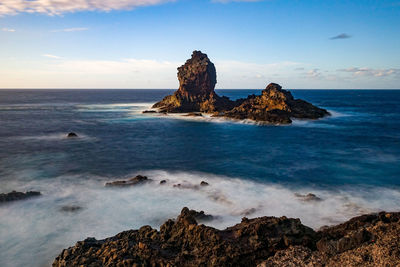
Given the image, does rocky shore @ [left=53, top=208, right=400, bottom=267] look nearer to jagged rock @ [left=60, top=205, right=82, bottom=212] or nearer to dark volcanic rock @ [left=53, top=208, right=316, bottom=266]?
dark volcanic rock @ [left=53, top=208, right=316, bottom=266]

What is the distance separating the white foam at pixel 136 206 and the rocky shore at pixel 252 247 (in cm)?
427

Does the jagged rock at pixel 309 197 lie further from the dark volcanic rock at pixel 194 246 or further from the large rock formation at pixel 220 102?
the large rock formation at pixel 220 102

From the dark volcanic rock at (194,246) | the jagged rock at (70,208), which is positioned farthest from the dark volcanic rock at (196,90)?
the dark volcanic rock at (194,246)

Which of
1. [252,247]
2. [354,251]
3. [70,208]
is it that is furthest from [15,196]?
[354,251]

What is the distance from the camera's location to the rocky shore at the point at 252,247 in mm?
8844

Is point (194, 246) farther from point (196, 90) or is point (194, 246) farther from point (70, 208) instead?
point (196, 90)

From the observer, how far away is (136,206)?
58.9 feet

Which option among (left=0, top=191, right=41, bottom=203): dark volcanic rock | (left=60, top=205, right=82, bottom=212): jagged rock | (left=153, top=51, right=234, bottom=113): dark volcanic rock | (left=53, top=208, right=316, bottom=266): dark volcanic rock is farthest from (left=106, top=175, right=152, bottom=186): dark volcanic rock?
(left=153, top=51, right=234, bottom=113): dark volcanic rock

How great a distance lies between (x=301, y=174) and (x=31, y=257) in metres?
20.9

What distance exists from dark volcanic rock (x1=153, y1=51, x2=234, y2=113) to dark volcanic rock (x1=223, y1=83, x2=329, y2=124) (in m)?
9.98

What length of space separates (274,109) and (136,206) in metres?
49.2

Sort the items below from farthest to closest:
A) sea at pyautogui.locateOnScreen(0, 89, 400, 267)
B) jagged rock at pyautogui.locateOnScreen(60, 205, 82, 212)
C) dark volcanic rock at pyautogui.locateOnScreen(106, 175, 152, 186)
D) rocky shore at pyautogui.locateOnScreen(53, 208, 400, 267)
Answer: dark volcanic rock at pyautogui.locateOnScreen(106, 175, 152, 186)
jagged rock at pyautogui.locateOnScreen(60, 205, 82, 212)
sea at pyautogui.locateOnScreen(0, 89, 400, 267)
rocky shore at pyautogui.locateOnScreen(53, 208, 400, 267)

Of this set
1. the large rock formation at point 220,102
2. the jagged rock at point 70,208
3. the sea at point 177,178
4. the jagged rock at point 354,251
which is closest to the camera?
the jagged rock at point 354,251

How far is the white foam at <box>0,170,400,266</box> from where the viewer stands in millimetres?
14234
